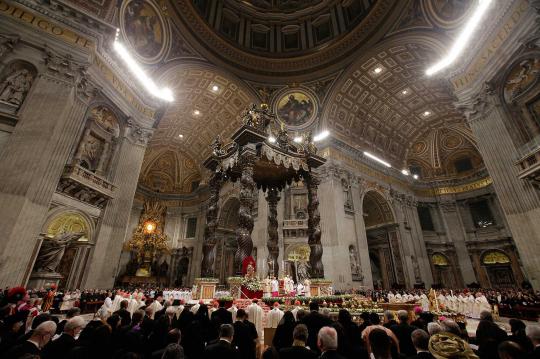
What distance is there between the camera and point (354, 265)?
14773 millimetres

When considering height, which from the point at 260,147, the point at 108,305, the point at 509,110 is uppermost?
the point at 509,110

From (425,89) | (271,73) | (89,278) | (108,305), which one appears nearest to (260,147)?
(108,305)

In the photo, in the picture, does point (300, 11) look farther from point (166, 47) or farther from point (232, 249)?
point (232, 249)

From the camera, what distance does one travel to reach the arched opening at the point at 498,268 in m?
18.5

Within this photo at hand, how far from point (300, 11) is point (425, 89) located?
422 inches

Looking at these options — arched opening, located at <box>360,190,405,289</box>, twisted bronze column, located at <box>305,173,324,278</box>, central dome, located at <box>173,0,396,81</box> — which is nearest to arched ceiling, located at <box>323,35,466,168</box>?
central dome, located at <box>173,0,396,81</box>

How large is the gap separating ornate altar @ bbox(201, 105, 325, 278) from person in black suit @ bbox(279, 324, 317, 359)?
5040 mm

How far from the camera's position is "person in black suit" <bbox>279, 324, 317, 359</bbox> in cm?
228

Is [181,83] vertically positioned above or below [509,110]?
above

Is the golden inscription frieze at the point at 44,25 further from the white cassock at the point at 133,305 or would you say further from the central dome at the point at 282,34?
the white cassock at the point at 133,305

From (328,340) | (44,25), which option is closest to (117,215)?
(44,25)

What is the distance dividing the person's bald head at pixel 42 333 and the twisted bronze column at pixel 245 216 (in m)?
5.19

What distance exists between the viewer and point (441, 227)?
2169 cm

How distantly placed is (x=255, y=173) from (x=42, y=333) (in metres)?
7.95
